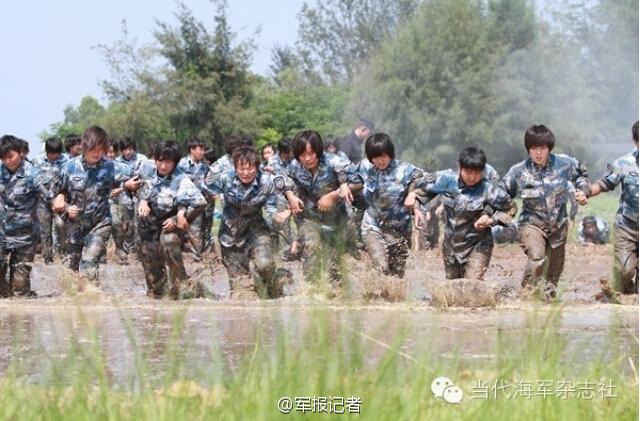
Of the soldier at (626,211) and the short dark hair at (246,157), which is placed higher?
the short dark hair at (246,157)

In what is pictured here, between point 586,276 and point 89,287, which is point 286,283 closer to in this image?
point 89,287

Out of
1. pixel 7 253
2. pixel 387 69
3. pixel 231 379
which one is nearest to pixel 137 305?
pixel 7 253

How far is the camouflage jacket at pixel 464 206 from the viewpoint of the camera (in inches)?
460

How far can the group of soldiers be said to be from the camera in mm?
11734

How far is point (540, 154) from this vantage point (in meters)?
11.7

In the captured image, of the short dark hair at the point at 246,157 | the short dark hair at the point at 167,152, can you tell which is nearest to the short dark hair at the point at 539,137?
the short dark hair at the point at 246,157

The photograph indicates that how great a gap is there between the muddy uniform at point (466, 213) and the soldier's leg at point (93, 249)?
124 inches

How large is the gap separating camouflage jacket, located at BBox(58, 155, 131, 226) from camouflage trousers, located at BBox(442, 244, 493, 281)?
3321 mm

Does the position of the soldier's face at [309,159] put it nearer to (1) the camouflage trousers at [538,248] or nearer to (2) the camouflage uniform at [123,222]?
(1) the camouflage trousers at [538,248]

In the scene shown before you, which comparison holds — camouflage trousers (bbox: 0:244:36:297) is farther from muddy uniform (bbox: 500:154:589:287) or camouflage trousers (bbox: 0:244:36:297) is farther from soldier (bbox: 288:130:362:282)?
muddy uniform (bbox: 500:154:589:287)

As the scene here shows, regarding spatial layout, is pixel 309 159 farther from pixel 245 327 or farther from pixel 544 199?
pixel 245 327

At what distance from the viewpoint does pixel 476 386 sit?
18.0 ft

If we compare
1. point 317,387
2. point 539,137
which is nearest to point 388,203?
point 539,137

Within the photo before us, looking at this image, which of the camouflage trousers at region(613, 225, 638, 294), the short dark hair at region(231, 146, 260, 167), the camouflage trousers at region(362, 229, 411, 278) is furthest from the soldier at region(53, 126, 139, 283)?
the camouflage trousers at region(613, 225, 638, 294)
